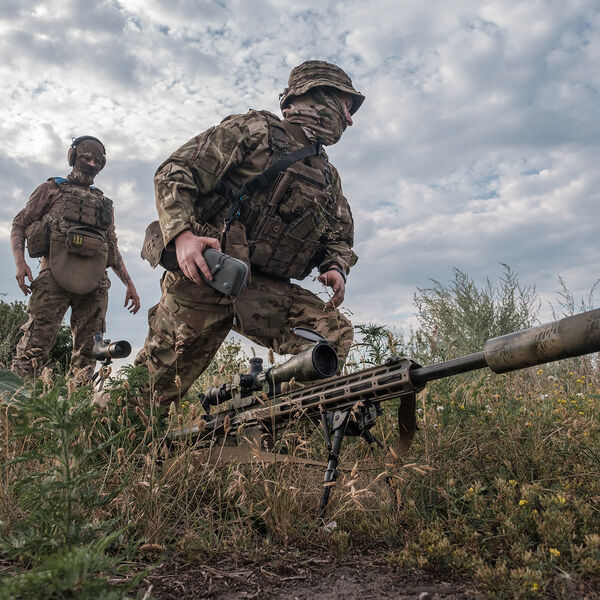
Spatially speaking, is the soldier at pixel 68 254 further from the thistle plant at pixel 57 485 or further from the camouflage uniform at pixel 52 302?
the thistle plant at pixel 57 485

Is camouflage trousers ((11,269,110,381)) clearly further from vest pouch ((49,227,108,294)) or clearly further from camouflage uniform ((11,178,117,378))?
vest pouch ((49,227,108,294))

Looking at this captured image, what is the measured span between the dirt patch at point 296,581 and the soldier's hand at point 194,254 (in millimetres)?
1902

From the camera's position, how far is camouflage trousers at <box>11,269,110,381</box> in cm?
766

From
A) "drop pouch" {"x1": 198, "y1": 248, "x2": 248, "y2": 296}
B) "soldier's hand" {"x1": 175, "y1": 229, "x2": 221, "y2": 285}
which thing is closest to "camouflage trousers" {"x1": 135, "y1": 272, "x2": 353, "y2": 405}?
"soldier's hand" {"x1": 175, "y1": 229, "x2": 221, "y2": 285}

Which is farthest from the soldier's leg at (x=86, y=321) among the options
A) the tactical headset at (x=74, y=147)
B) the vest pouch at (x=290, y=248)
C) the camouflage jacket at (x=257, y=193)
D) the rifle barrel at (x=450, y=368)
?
the rifle barrel at (x=450, y=368)

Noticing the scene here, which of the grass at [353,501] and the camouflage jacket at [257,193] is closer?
the grass at [353,501]

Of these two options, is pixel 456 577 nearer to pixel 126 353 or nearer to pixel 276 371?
pixel 276 371

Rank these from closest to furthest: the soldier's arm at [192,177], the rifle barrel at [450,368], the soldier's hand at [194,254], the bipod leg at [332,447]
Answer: the rifle barrel at [450,368] < the bipod leg at [332,447] < the soldier's hand at [194,254] < the soldier's arm at [192,177]

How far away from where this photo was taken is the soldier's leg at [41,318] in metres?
7.70

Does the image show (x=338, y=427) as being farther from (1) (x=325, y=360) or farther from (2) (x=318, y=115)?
(2) (x=318, y=115)

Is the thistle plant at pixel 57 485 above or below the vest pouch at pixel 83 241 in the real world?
below

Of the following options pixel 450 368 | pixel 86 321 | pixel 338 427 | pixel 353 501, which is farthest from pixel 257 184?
pixel 86 321

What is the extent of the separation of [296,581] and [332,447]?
0.69 metres

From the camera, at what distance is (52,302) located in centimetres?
779
